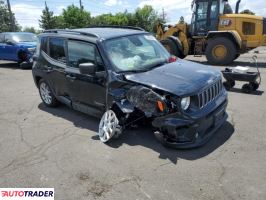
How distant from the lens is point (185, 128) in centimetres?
432

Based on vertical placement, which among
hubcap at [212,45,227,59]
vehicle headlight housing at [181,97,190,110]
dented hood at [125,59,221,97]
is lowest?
hubcap at [212,45,227,59]

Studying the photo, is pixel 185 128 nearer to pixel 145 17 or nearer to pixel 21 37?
pixel 21 37

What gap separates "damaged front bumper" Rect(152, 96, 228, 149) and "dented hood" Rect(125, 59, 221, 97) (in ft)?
1.21

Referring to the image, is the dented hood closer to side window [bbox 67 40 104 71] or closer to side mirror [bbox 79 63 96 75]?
side mirror [bbox 79 63 96 75]

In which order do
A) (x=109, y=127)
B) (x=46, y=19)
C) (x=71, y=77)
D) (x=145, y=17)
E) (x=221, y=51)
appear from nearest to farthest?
1. (x=109, y=127)
2. (x=71, y=77)
3. (x=221, y=51)
4. (x=46, y=19)
5. (x=145, y=17)

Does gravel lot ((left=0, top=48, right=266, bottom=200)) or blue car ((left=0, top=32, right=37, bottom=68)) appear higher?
blue car ((left=0, top=32, right=37, bottom=68))

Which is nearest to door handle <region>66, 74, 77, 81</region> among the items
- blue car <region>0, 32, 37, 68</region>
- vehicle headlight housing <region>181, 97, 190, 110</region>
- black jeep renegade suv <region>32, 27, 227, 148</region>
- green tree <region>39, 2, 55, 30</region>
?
black jeep renegade suv <region>32, 27, 227, 148</region>

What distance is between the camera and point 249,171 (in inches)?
153

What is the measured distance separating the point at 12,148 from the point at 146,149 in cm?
230

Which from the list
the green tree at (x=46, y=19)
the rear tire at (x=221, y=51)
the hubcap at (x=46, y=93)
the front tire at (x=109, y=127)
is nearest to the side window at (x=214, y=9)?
the rear tire at (x=221, y=51)

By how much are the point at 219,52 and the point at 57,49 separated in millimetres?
8585

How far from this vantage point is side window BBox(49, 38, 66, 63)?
6.14m

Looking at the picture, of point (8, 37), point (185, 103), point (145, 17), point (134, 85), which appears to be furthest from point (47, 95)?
point (145, 17)

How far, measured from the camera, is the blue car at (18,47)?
13.8 metres
